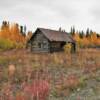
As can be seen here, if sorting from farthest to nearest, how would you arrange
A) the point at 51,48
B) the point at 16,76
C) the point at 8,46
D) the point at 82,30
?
the point at 82,30
the point at 8,46
the point at 51,48
the point at 16,76

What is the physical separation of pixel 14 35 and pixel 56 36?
36.2m

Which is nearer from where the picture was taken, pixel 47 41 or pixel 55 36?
pixel 47 41

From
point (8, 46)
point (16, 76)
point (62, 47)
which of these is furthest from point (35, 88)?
point (8, 46)

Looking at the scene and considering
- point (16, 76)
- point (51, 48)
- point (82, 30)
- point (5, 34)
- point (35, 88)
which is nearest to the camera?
point (35, 88)

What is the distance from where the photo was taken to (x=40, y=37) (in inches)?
1554

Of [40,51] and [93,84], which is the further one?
[40,51]

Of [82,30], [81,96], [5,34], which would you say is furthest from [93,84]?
[82,30]

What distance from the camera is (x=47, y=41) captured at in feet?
125

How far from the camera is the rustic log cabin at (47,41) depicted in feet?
124

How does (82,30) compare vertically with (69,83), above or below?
above

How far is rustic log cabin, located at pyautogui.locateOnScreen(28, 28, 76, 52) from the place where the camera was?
37.9 metres

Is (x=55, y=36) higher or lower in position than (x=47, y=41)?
higher

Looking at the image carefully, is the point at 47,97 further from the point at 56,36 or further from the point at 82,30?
the point at 82,30

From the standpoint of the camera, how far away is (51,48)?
1492 inches
